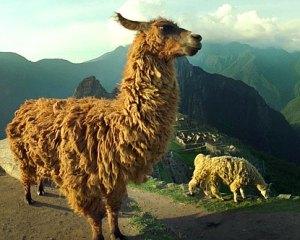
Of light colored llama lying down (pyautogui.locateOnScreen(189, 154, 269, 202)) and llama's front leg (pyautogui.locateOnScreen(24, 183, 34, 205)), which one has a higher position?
llama's front leg (pyautogui.locateOnScreen(24, 183, 34, 205))

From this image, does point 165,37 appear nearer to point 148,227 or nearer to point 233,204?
point 148,227

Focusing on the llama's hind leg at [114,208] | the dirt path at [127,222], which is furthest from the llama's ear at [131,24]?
the dirt path at [127,222]

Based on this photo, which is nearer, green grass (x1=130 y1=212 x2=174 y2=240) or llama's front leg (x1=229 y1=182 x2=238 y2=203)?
green grass (x1=130 y1=212 x2=174 y2=240)

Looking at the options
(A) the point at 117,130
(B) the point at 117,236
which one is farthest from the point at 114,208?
(A) the point at 117,130

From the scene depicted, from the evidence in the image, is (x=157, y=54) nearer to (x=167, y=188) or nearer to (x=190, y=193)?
(x=190, y=193)

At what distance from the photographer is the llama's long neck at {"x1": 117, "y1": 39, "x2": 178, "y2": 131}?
29.5 ft

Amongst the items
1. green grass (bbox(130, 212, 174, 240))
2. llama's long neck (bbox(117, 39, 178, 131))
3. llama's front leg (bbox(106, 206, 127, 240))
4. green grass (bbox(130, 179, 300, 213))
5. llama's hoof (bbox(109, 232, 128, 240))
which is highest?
llama's long neck (bbox(117, 39, 178, 131))

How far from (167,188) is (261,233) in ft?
22.4

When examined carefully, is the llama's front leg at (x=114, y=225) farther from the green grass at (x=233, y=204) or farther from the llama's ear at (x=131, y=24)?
the green grass at (x=233, y=204)

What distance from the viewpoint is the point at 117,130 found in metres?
9.60

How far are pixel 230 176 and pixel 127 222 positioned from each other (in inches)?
217

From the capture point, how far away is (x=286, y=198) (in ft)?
54.4

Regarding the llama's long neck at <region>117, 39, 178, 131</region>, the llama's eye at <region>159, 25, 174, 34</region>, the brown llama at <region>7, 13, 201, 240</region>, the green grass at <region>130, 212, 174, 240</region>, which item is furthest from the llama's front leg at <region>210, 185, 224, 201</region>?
the llama's eye at <region>159, 25, 174, 34</region>

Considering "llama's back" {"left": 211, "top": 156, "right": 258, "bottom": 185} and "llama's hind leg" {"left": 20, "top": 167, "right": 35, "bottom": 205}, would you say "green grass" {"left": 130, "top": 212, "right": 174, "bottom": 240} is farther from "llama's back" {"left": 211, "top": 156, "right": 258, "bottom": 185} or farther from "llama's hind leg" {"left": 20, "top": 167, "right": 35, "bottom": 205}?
"llama's back" {"left": 211, "top": 156, "right": 258, "bottom": 185}
